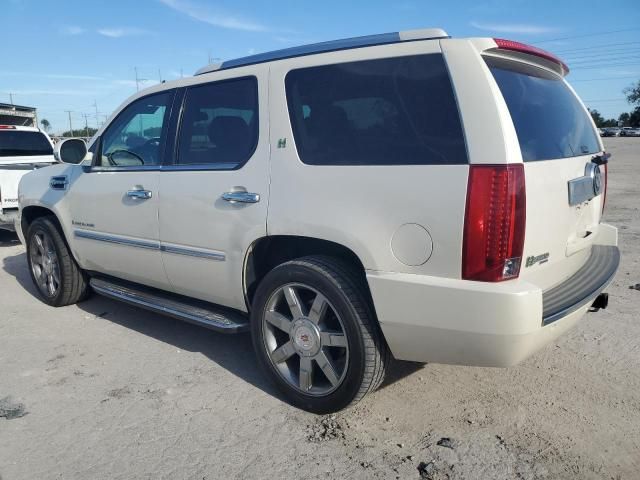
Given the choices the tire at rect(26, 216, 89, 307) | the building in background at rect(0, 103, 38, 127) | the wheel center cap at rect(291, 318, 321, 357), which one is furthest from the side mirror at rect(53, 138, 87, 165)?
the building in background at rect(0, 103, 38, 127)

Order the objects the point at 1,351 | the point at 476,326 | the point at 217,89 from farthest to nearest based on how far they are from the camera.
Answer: the point at 1,351, the point at 217,89, the point at 476,326

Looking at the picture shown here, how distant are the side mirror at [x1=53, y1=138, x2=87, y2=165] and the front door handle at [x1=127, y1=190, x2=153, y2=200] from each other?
2.86 ft

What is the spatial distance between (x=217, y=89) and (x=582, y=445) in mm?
2994

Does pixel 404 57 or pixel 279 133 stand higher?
pixel 404 57

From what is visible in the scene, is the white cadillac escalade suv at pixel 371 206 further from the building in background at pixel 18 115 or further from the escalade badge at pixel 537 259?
the building in background at pixel 18 115

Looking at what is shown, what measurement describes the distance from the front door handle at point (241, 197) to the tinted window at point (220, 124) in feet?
0.62

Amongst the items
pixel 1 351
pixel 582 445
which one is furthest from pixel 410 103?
pixel 1 351

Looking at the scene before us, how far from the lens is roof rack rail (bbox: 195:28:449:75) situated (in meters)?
2.69

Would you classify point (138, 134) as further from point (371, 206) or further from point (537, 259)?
point (537, 259)

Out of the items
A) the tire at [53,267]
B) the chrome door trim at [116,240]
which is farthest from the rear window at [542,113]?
the tire at [53,267]

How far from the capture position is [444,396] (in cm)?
323

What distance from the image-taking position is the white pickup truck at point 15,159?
7.87m

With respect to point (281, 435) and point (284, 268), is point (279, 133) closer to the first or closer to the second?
point (284, 268)

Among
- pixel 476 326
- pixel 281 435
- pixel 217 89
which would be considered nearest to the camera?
pixel 476 326
